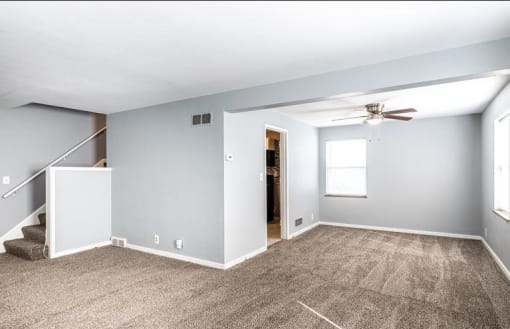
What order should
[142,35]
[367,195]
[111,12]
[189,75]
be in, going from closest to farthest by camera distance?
[111,12], [142,35], [189,75], [367,195]

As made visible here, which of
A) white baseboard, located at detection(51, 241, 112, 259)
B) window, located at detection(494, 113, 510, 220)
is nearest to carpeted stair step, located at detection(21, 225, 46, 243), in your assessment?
white baseboard, located at detection(51, 241, 112, 259)

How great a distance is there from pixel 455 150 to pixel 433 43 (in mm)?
4083

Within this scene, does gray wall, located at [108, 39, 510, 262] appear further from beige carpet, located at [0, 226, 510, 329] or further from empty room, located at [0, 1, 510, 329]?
beige carpet, located at [0, 226, 510, 329]

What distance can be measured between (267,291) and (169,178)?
7.37 feet

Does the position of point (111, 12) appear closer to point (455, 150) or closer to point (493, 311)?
point (493, 311)

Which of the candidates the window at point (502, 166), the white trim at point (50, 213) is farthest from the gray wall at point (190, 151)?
the window at point (502, 166)

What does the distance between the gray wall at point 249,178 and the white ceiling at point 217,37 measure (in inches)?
41.6

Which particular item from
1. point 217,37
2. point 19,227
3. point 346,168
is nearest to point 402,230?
point 346,168

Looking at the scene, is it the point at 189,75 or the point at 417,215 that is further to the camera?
the point at 417,215

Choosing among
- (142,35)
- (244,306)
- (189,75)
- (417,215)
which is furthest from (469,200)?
(142,35)

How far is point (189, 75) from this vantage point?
10.8 ft

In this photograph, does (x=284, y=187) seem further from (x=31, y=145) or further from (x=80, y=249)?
(x=31, y=145)

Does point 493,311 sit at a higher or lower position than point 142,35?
lower

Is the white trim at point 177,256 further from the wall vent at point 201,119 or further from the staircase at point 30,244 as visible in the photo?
the wall vent at point 201,119
